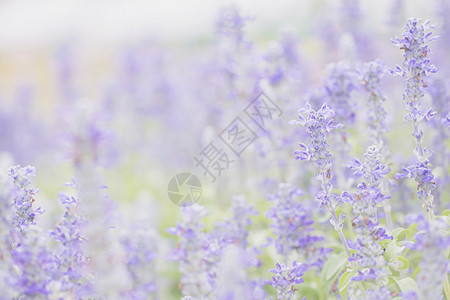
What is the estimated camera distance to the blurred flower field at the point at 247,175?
3.12 meters

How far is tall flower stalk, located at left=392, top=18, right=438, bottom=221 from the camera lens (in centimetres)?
372

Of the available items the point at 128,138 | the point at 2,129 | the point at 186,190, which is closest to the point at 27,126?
the point at 2,129

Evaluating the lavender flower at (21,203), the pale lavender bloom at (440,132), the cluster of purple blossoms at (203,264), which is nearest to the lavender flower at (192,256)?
the cluster of purple blossoms at (203,264)

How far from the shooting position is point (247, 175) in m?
8.42

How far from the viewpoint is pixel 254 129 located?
7051 millimetres

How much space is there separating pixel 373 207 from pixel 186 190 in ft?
12.8

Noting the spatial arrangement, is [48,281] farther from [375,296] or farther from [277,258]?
[277,258]

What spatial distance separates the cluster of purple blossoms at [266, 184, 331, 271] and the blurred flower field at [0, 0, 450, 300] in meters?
0.01

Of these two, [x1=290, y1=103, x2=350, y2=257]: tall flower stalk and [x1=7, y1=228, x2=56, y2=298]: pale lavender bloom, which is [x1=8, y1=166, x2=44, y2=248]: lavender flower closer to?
[x1=7, y1=228, x2=56, y2=298]: pale lavender bloom

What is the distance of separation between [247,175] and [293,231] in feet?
13.1

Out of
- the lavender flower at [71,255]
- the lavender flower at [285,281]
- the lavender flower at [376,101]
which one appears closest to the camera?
the lavender flower at [71,255]

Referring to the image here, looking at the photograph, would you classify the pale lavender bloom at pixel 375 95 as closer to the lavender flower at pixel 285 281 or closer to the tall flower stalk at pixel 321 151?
Answer: the tall flower stalk at pixel 321 151

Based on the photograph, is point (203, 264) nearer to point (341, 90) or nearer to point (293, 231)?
point (293, 231)

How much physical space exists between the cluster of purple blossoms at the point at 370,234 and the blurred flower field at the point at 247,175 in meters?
0.01
